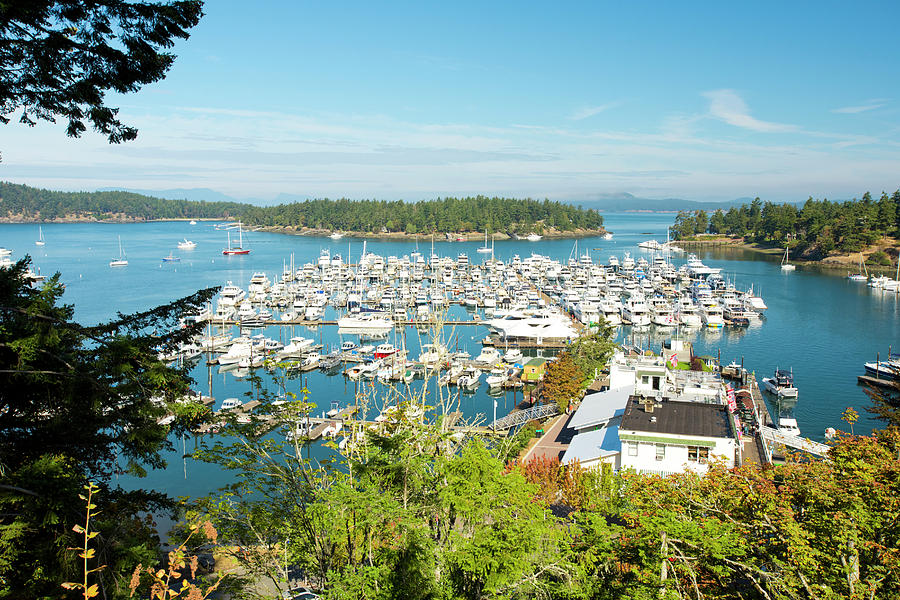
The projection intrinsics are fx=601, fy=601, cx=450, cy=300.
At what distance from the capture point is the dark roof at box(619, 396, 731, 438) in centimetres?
1043

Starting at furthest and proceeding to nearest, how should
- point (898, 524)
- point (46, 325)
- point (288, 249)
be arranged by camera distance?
point (288, 249) → point (898, 524) → point (46, 325)

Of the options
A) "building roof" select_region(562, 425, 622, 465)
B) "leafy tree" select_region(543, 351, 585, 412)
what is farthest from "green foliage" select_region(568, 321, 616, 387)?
"building roof" select_region(562, 425, 622, 465)

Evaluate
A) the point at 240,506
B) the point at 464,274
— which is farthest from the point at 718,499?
the point at 464,274

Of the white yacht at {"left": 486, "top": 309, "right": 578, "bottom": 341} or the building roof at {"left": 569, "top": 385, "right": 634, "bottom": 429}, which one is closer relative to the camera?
the building roof at {"left": 569, "top": 385, "right": 634, "bottom": 429}

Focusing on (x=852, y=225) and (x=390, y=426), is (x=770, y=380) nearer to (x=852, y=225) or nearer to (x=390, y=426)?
(x=390, y=426)

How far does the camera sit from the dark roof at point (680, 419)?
10430mm

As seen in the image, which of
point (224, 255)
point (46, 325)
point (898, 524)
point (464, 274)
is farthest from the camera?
point (224, 255)

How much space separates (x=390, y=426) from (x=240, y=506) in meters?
1.50

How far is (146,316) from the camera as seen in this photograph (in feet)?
15.9

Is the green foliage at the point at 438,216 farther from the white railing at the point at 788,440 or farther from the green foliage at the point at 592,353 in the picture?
the white railing at the point at 788,440

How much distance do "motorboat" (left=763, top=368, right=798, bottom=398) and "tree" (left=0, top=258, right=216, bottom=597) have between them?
21434 millimetres

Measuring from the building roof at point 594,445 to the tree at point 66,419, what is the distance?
26.3 feet

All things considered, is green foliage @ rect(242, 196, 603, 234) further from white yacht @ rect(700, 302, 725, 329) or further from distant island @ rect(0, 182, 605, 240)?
white yacht @ rect(700, 302, 725, 329)

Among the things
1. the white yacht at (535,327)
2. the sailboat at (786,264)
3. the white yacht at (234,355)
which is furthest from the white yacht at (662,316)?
the sailboat at (786,264)
